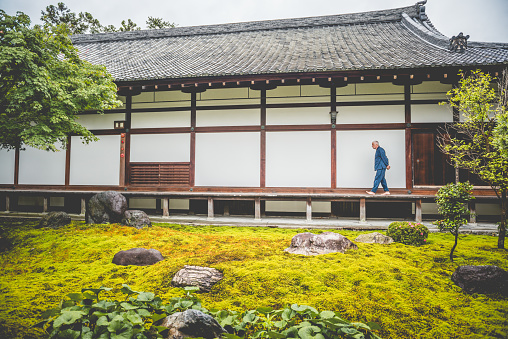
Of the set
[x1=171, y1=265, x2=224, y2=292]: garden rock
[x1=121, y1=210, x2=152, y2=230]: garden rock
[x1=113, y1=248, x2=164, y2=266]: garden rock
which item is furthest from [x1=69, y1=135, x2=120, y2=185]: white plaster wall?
[x1=171, y1=265, x2=224, y2=292]: garden rock

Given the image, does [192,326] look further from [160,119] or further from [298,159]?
[160,119]

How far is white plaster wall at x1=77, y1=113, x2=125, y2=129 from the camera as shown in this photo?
9.26m

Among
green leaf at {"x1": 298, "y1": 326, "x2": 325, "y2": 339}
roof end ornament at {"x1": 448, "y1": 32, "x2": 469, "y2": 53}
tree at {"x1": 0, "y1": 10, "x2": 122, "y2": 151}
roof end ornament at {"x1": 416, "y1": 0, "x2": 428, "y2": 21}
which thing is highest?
roof end ornament at {"x1": 416, "y1": 0, "x2": 428, "y2": 21}

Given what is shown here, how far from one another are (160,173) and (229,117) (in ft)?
9.97

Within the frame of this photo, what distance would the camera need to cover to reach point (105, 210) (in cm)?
714

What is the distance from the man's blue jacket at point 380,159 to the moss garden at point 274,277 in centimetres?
230

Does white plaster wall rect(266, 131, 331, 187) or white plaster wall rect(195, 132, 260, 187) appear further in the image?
white plaster wall rect(195, 132, 260, 187)

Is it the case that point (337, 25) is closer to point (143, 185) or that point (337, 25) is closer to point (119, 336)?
point (143, 185)

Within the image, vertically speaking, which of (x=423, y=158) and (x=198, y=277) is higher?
(x=423, y=158)

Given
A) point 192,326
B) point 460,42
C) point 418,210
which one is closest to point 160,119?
point 192,326

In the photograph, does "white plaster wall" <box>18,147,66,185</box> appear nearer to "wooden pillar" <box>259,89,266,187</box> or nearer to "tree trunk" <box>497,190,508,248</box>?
"wooden pillar" <box>259,89,266,187</box>

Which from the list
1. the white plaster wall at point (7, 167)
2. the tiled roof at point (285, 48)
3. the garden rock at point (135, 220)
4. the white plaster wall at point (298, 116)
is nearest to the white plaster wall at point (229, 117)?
the white plaster wall at point (298, 116)

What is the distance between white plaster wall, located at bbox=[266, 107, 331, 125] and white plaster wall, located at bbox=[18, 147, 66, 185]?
305 inches

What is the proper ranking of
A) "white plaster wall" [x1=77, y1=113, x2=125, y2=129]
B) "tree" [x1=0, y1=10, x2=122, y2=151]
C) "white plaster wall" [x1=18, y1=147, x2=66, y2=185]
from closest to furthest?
"tree" [x1=0, y1=10, x2=122, y2=151], "white plaster wall" [x1=77, y1=113, x2=125, y2=129], "white plaster wall" [x1=18, y1=147, x2=66, y2=185]
